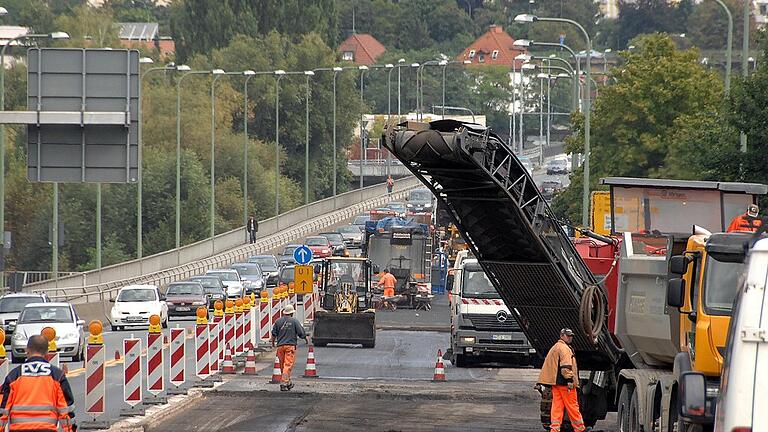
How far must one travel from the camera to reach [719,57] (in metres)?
165

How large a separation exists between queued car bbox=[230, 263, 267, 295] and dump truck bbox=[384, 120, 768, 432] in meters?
40.0

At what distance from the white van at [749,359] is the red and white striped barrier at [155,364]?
1474cm

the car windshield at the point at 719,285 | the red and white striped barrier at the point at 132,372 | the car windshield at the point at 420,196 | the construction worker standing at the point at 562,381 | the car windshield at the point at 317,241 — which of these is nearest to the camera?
the car windshield at the point at 719,285

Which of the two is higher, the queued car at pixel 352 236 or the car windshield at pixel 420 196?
the car windshield at pixel 420 196

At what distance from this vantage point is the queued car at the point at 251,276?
208 ft

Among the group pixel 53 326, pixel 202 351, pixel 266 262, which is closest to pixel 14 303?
pixel 53 326

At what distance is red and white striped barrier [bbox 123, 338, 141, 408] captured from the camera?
23562 mm

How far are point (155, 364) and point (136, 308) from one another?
24.0 meters

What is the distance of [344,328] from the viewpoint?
4044cm

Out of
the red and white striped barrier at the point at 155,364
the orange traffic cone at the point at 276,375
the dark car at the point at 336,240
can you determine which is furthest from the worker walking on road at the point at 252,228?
the red and white striped barrier at the point at 155,364

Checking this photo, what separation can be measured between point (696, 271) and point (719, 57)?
15330cm

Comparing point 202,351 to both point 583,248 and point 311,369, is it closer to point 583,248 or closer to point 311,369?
point 311,369

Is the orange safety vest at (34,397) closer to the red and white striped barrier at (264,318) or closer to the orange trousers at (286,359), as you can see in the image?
the orange trousers at (286,359)

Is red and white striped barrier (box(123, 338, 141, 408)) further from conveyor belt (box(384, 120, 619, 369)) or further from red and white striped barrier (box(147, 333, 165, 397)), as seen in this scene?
conveyor belt (box(384, 120, 619, 369))
